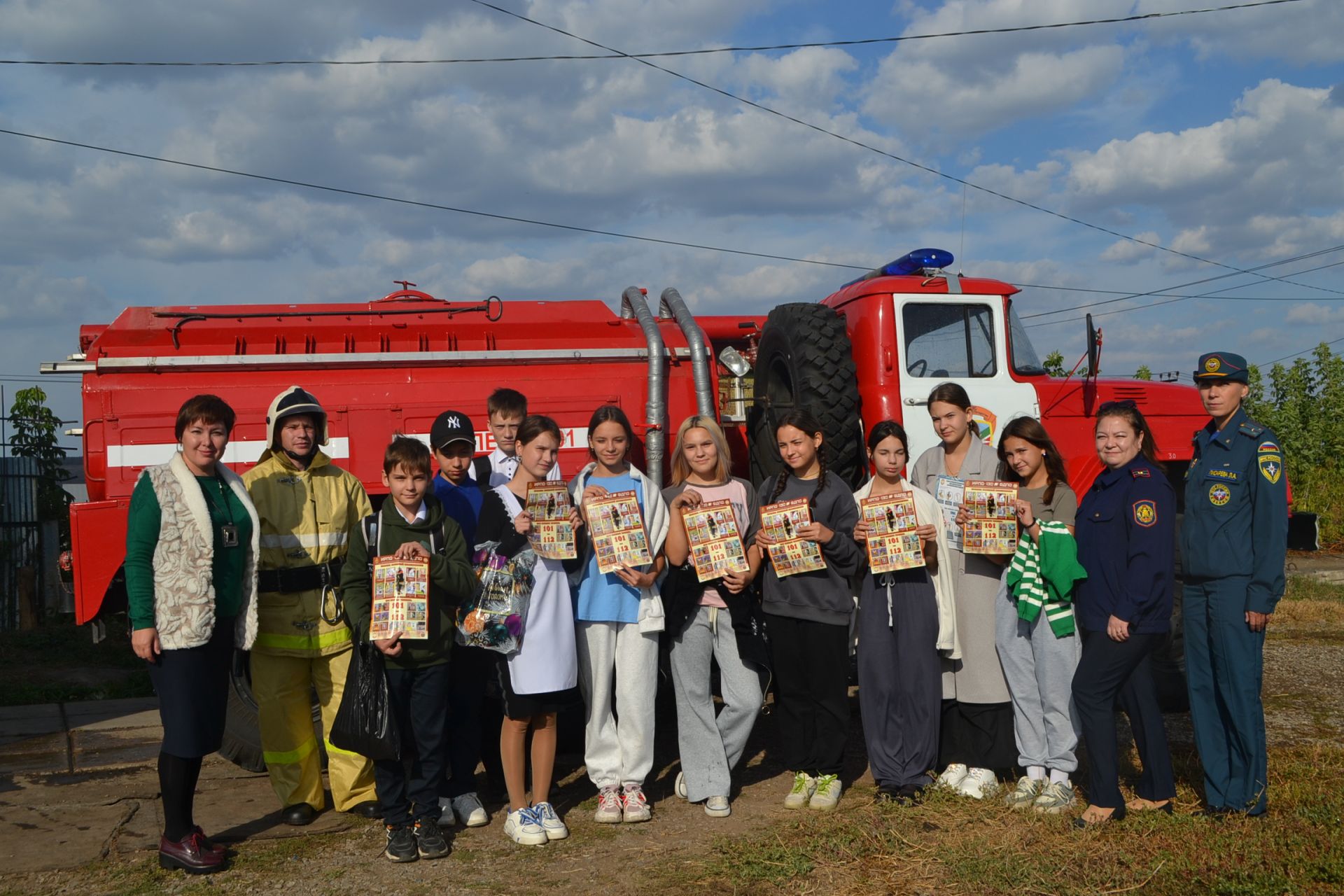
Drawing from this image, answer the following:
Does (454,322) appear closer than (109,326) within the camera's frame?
No

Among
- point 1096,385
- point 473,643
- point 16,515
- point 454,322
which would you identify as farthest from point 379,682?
point 16,515

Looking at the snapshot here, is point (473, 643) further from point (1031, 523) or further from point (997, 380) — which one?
point (997, 380)

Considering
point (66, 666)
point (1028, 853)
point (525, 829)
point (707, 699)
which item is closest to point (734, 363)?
point (707, 699)

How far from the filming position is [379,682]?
450cm

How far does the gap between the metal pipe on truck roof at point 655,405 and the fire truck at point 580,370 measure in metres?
0.01

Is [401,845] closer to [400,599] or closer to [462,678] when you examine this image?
[462,678]

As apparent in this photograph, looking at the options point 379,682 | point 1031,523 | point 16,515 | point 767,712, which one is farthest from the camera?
point 16,515

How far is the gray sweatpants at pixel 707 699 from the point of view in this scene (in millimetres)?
5145

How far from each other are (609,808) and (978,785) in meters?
1.79

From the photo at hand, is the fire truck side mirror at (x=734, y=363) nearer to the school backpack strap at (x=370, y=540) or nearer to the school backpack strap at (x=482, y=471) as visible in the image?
the school backpack strap at (x=482, y=471)

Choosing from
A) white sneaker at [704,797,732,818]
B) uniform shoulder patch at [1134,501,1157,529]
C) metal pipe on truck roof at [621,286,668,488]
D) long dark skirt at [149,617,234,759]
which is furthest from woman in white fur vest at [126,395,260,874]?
uniform shoulder patch at [1134,501,1157,529]

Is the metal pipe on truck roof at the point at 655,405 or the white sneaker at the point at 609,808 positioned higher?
the metal pipe on truck roof at the point at 655,405

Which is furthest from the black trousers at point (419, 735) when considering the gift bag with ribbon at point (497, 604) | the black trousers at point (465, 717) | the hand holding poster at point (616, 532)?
the hand holding poster at point (616, 532)

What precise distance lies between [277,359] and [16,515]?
6843mm
